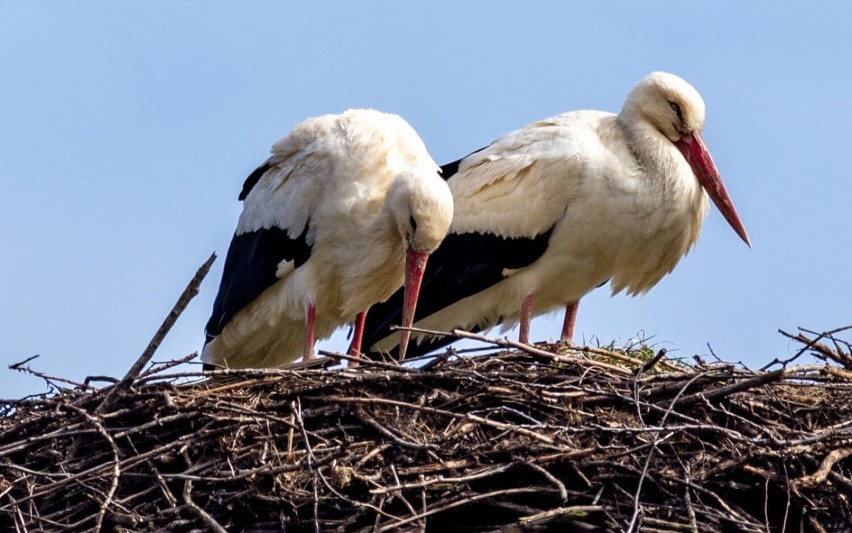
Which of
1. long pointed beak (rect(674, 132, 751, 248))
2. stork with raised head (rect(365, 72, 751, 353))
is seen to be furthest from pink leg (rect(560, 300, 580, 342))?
long pointed beak (rect(674, 132, 751, 248))

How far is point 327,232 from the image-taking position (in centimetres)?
888

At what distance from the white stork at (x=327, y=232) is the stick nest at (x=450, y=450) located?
1.15m

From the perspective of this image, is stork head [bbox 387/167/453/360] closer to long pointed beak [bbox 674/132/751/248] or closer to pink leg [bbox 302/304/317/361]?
pink leg [bbox 302/304/317/361]

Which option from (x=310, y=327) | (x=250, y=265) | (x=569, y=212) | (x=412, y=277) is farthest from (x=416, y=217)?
(x=250, y=265)

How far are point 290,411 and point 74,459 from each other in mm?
871

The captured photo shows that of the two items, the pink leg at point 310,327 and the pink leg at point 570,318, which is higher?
the pink leg at point 310,327

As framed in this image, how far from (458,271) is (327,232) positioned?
899 millimetres

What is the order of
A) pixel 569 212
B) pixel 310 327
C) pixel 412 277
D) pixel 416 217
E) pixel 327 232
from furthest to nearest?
pixel 569 212, pixel 310 327, pixel 327 232, pixel 412 277, pixel 416 217

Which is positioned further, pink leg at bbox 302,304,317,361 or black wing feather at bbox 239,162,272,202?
black wing feather at bbox 239,162,272,202

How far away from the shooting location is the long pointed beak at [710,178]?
31.2ft

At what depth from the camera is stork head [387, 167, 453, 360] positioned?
8445 millimetres

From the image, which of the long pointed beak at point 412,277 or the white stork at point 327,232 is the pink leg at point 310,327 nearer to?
the white stork at point 327,232

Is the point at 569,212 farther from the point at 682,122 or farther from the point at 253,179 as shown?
the point at 253,179

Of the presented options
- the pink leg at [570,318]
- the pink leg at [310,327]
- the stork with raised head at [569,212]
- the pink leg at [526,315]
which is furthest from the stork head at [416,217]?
the pink leg at [570,318]
